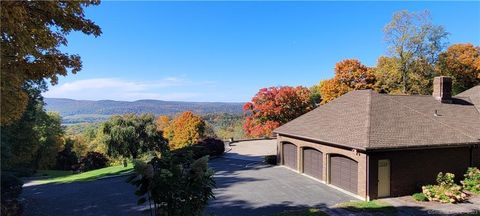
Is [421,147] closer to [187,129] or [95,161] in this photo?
[187,129]

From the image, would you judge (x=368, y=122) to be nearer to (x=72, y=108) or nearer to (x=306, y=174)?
(x=306, y=174)

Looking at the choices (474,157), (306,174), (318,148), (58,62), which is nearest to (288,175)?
(306,174)

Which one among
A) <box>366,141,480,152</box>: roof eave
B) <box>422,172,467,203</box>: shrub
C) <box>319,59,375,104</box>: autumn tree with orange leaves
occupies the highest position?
<box>319,59,375,104</box>: autumn tree with orange leaves

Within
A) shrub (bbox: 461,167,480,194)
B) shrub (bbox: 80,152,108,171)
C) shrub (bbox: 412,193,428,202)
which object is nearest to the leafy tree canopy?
shrub (bbox: 80,152,108,171)

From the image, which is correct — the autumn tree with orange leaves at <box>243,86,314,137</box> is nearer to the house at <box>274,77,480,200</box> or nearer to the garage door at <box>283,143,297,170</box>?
the garage door at <box>283,143,297,170</box>

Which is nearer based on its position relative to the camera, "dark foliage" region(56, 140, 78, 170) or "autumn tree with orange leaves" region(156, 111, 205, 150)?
"autumn tree with orange leaves" region(156, 111, 205, 150)

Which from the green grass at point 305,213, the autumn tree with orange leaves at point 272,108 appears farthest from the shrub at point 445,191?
the autumn tree with orange leaves at point 272,108

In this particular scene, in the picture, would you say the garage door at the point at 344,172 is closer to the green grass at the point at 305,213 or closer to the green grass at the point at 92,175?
the green grass at the point at 305,213

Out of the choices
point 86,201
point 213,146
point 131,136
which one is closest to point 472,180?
point 213,146
